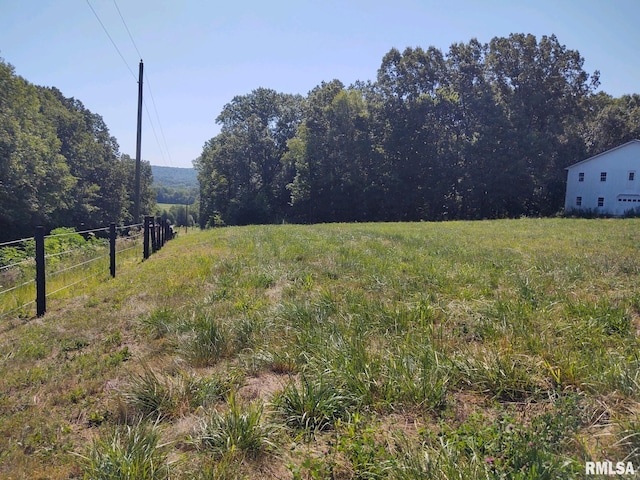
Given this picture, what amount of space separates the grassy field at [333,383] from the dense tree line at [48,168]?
27.0 metres

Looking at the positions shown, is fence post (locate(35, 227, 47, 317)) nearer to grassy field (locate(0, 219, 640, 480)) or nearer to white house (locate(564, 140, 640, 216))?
grassy field (locate(0, 219, 640, 480))

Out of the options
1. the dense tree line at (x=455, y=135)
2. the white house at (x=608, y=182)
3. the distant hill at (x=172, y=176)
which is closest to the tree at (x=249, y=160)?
the dense tree line at (x=455, y=135)

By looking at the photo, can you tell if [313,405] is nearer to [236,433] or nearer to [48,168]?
[236,433]

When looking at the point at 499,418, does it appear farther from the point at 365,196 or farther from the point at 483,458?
the point at 365,196

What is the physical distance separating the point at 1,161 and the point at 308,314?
96.9ft

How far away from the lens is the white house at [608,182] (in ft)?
106

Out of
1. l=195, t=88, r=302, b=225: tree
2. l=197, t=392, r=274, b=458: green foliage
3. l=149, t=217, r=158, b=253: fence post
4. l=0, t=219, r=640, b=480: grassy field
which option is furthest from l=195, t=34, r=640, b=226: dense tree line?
l=197, t=392, r=274, b=458: green foliage

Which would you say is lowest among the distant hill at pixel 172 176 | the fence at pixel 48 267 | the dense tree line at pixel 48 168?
the fence at pixel 48 267

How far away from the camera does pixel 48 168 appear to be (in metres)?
31.1

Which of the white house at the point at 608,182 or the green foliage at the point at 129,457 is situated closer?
the green foliage at the point at 129,457

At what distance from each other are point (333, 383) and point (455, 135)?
42262 millimetres

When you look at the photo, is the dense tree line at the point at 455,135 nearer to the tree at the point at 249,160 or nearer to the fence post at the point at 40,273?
the tree at the point at 249,160

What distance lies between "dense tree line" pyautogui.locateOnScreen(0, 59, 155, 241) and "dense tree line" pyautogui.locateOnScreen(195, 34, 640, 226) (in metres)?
21.8

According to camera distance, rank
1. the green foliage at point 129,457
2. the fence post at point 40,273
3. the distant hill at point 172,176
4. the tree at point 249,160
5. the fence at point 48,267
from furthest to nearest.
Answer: the distant hill at point 172,176 → the tree at point 249,160 → the fence at point 48,267 → the fence post at point 40,273 → the green foliage at point 129,457
